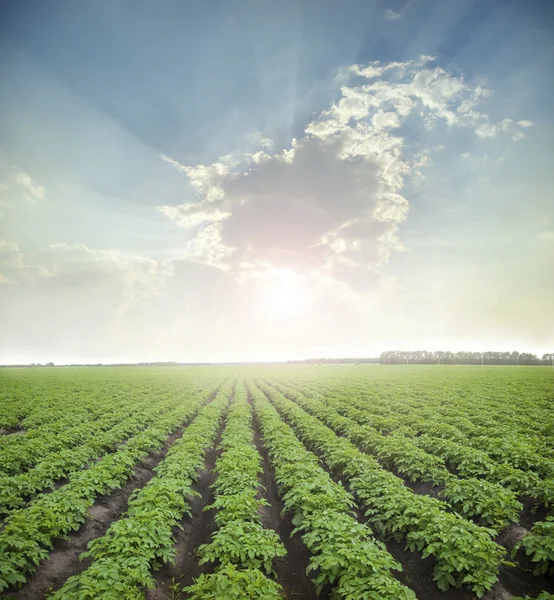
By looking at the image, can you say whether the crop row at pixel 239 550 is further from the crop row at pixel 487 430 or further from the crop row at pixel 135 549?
the crop row at pixel 487 430

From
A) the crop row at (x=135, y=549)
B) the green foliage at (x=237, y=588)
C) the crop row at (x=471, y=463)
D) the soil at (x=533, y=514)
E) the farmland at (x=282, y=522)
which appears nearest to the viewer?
the green foliage at (x=237, y=588)

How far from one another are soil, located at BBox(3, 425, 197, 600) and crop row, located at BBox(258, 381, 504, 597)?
7.39 m

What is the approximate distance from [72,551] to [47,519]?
51.5 inches

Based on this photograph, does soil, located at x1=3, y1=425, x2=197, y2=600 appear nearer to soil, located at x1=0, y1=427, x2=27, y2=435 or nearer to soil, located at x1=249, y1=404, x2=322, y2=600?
soil, located at x1=249, y1=404, x2=322, y2=600

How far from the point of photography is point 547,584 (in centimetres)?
700

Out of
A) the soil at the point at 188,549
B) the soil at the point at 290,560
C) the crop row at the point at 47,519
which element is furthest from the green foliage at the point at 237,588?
the crop row at the point at 47,519

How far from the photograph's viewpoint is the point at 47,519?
7832 mm

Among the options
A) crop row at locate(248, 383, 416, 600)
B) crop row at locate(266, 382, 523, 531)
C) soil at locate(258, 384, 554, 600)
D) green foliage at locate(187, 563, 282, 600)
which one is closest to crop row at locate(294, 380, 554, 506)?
crop row at locate(266, 382, 523, 531)

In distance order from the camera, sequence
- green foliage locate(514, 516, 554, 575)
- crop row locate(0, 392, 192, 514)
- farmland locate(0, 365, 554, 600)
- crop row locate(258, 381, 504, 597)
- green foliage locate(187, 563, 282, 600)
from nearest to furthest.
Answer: green foliage locate(187, 563, 282, 600) → farmland locate(0, 365, 554, 600) → crop row locate(258, 381, 504, 597) → green foliage locate(514, 516, 554, 575) → crop row locate(0, 392, 192, 514)

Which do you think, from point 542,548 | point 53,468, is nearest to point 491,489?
point 542,548

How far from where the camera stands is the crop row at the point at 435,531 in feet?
21.0

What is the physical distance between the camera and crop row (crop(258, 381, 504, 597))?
6395mm

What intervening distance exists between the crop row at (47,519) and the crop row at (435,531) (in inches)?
301

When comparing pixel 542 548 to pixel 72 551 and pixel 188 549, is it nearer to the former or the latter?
pixel 188 549
